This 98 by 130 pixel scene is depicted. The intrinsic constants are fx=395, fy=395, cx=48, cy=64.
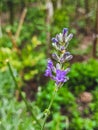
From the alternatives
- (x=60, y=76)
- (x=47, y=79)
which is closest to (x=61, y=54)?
(x=60, y=76)

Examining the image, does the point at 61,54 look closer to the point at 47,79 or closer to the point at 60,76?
the point at 60,76

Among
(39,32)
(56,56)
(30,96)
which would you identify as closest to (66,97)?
(30,96)

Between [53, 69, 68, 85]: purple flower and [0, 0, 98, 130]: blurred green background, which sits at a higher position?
[53, 69, 68, 85]: purple flower

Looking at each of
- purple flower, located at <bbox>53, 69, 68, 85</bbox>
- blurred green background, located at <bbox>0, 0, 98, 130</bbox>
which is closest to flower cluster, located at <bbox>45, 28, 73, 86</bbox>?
purple flower, located at <bbox>53, 69, 68, 85</bbox>

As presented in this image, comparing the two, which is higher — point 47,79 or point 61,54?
point 61,54

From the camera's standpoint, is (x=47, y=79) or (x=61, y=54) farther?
(x=47, y=79)

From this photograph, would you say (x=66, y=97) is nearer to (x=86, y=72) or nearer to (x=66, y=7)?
(x=86, y=72)

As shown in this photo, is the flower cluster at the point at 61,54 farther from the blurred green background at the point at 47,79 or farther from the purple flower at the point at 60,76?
the blurred green background at the point at 47,79

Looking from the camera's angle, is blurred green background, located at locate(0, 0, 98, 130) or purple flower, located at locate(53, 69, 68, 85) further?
blurred green background, located at locate(0, 0, 98, 130)

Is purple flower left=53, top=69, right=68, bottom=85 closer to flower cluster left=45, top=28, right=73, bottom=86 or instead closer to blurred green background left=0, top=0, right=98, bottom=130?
flower cluster left=45, top=28, right=73, bottom=86
